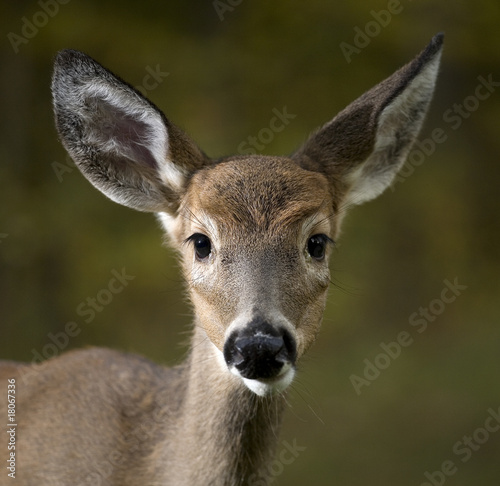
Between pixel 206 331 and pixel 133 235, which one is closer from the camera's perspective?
pixel 206 331

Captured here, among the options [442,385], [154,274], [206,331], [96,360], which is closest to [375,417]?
[442,385]

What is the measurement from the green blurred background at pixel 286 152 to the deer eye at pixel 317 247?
819cm

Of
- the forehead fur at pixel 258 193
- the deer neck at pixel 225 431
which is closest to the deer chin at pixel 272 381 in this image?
the deer neck at pixel 225 431

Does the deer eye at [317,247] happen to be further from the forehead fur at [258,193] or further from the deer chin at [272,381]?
the deer chin at [272,381]

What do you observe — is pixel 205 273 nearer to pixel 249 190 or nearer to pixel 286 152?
pixel 249 190

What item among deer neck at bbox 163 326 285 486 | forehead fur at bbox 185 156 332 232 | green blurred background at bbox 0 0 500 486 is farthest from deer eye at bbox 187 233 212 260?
green blurred background at bbox 0 0 500 486

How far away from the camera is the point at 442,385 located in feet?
46.4

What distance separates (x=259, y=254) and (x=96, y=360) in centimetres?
222

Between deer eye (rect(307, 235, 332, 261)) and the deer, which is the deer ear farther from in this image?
deer eye (rect(307, 235, 332, 261))

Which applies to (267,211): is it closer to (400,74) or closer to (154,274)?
(400,74)

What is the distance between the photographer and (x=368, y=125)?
256 inches

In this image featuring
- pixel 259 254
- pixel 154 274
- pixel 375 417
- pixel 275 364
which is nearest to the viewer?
pixel 275 364

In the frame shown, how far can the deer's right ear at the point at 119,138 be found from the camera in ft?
19.5

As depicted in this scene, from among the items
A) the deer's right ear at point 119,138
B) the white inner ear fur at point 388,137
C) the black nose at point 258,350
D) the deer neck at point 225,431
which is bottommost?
the deer neck at point 225,431
